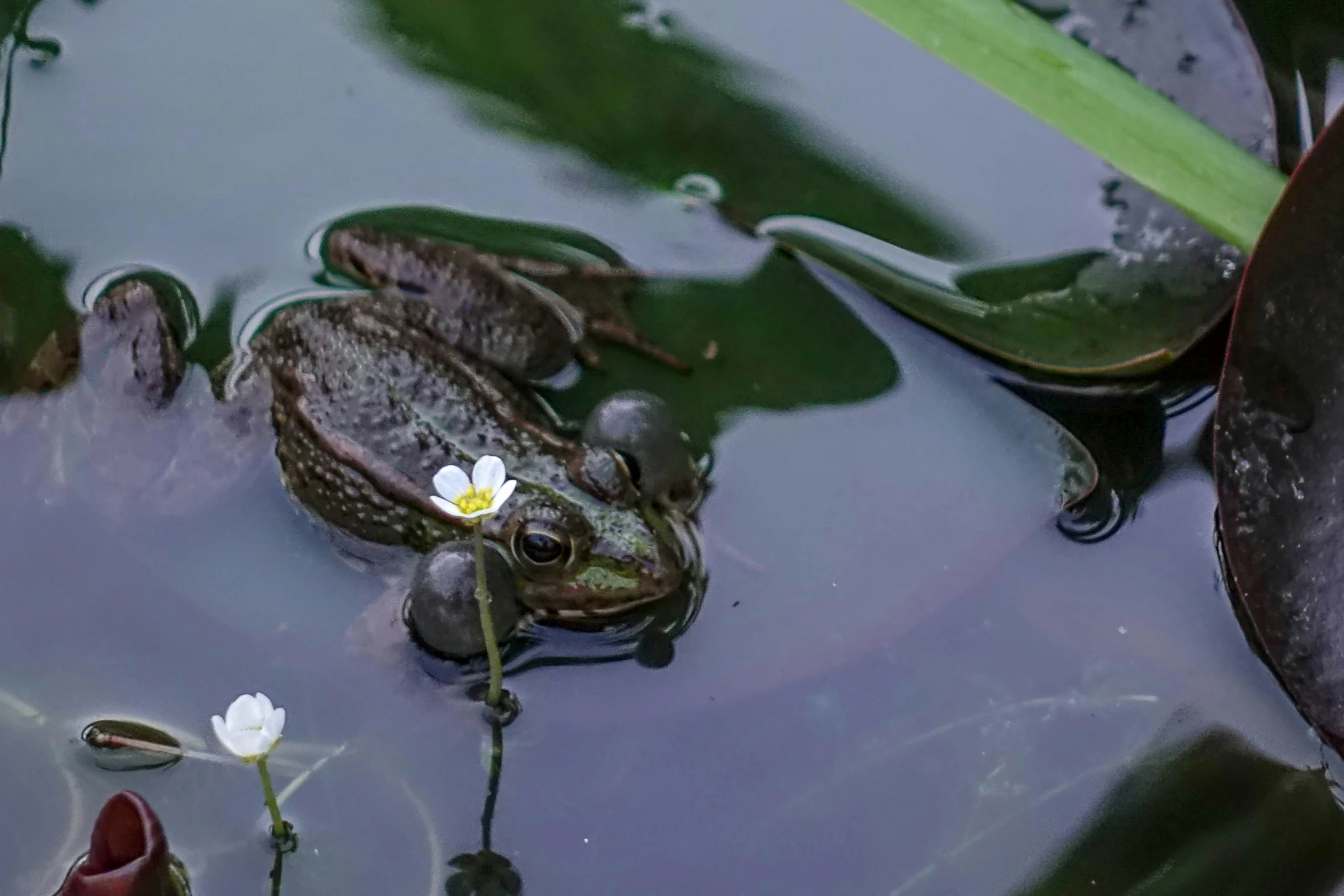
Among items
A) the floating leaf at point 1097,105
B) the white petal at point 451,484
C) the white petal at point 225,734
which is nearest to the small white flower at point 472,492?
the white petal at point 451,484

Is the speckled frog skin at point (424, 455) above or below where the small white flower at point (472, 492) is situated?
below

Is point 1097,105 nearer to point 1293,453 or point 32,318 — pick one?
point 1293,453

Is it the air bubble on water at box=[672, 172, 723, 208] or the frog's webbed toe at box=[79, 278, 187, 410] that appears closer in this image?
the frog's webbed toe at box=[79, 278, 187, 410]

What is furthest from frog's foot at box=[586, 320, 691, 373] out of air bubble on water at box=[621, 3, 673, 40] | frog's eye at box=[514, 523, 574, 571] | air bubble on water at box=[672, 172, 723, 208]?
air bubble on water at box=[621, 3, 673, 40]

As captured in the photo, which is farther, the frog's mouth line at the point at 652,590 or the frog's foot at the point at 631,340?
the frog's foot at the point at 631,340

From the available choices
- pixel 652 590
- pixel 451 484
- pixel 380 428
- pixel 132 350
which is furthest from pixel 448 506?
pixel 132 350

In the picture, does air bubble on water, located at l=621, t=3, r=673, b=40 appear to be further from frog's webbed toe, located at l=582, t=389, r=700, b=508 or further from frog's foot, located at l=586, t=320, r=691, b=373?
frog's webbed toe, located at l=582, t=389, r=700, b=508

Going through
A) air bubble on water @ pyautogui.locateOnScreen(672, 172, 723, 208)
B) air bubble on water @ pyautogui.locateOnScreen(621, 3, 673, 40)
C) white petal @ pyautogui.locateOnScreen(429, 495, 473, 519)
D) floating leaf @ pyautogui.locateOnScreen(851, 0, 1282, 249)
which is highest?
floating leaf @ pyautogui.locateOnScreen(851, 0, 1282, 249)

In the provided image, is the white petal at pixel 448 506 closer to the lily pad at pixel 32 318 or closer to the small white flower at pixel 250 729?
the small white flower at pixel 250 729
